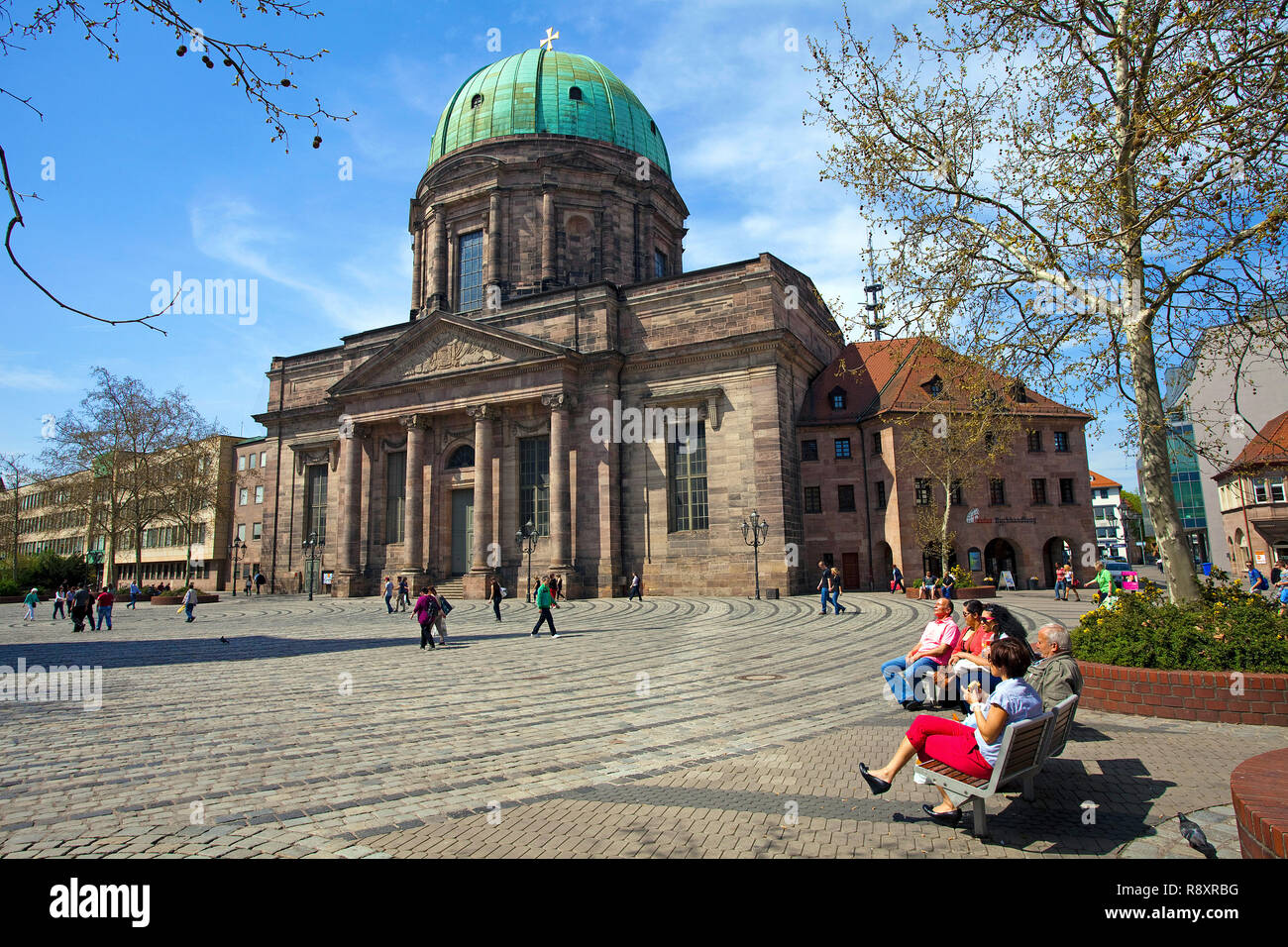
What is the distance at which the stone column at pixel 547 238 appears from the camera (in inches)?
1681

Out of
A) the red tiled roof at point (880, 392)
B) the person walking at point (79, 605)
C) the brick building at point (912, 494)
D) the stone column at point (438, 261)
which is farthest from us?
the stone column at point (438, 261)

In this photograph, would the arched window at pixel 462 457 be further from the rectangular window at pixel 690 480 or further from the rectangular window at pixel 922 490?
the rectangular window at pixel 922 490

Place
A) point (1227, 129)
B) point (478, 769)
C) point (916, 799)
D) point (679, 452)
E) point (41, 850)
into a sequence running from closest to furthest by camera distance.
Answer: point (41, 850)
point (916, 799)
point (478, 769)
point (1227, 129)
point (679, 452)

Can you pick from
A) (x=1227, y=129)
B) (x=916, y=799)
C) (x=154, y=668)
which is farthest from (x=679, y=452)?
(x=916, y=799)

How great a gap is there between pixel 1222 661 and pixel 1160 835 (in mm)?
4554

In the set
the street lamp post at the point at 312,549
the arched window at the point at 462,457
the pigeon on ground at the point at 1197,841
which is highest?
the arched window at the point at 462,457

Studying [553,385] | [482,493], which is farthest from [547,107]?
[482,493]

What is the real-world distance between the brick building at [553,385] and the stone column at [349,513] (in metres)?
0.11

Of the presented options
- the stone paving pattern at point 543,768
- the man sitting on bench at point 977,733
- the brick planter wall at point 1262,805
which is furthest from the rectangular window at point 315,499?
the brick planter wall at point 1262,805

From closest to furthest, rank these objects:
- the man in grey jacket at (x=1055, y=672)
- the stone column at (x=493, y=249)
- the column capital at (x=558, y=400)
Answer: the man in grey jacket at (x=1055, y=672), the column capital at (x=558, y=400), the stone column at (x=493, y=249)

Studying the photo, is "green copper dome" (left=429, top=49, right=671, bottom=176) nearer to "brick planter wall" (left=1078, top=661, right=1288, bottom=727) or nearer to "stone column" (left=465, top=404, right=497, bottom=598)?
"stone column" (left=465, top=404, right=497, bottom=598)

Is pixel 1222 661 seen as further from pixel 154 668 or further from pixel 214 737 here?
pixel 154 668

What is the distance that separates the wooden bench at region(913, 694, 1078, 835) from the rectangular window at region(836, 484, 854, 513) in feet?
106
